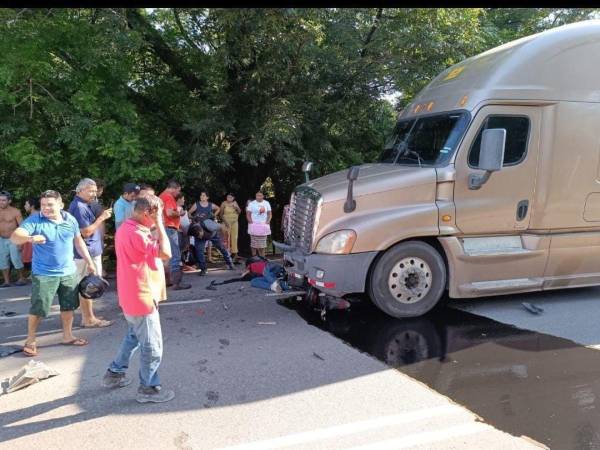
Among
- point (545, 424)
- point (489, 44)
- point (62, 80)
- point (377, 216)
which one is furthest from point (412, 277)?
point (489, 44)

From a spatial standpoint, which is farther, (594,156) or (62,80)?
(62,80)

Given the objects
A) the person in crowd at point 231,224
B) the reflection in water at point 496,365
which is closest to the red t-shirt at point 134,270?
the reflection in water at point 496,365

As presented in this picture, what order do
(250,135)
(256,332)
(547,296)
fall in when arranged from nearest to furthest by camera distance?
(256,332)
(547,296)
(250,135)

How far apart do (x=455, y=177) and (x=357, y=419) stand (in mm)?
3360

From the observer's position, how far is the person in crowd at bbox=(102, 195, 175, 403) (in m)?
3.83

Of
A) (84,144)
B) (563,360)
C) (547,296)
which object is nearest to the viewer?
(563,360)

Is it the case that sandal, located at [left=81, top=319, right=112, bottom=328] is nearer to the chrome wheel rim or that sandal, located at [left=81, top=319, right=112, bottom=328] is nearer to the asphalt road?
the asphalt road

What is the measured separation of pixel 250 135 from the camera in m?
9.95

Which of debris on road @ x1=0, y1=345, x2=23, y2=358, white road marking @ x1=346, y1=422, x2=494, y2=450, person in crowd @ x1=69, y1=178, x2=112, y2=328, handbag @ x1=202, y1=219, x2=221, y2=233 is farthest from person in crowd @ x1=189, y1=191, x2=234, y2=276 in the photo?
white road marking @ x1=346, y1=422, x2=494, y2=450

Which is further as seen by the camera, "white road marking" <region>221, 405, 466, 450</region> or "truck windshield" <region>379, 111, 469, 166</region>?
"truck windshield" <region>379, 111, 469, 166</region>

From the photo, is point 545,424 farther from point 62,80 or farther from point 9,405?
point 62,80

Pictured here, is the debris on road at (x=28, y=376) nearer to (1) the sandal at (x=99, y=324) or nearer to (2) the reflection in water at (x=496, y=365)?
(1) the sandal at (x=99, y=324)

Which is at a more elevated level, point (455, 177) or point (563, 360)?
point (455, 177)

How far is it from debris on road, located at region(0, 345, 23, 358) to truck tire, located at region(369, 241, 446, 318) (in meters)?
3.87
